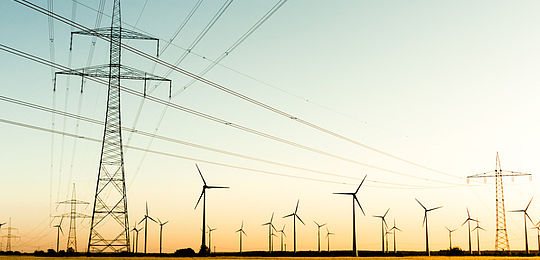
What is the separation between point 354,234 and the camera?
13338 centimetres

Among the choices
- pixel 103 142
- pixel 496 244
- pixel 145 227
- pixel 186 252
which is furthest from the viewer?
pixel 145 227

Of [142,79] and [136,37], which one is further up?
[136,37]

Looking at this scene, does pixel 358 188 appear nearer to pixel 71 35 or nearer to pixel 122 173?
pixel 122 173

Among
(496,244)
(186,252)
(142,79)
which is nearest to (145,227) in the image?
(186,252)

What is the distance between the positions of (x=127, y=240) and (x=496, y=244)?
100669 mm

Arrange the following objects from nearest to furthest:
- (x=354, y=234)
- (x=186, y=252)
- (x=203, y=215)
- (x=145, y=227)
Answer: (x=203, y=215), (x=354, y=234), (x=186, y=252), (x=145, y=227)

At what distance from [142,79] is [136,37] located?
493 cm

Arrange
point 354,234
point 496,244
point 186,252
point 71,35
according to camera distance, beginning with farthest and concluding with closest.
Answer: point 186,252
point 496,244
point 354,234
point 71,35

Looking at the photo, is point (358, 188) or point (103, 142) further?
point (358, 188)

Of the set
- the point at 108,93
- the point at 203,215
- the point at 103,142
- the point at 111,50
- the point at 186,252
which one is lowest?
the point at 186,252

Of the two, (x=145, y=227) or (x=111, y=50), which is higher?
(x=111, y=50)

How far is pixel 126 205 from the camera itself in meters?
81.0

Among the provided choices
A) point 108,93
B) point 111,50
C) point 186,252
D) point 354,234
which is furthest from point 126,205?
point 186,252

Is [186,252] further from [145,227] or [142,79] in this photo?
[142,79]
